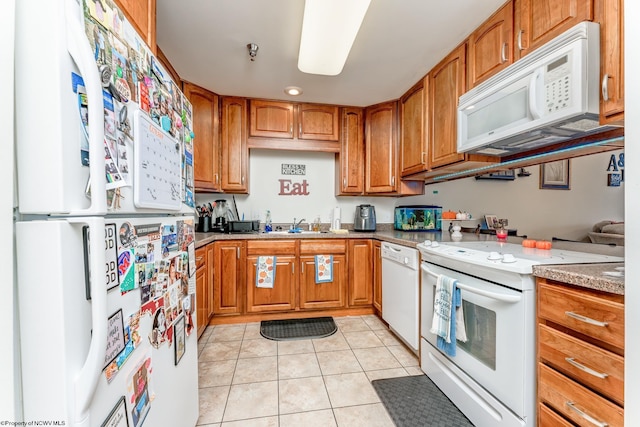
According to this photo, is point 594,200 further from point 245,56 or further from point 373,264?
point 245,56

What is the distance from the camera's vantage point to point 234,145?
2717 mm

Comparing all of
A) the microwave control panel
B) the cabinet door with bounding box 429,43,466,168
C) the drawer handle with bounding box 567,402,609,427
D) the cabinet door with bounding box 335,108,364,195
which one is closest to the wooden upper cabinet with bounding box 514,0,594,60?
the microwave control panel

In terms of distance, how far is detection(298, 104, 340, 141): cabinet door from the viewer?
2840 mm

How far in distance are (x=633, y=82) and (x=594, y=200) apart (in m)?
2.81

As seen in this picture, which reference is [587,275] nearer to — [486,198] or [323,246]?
[323,246]

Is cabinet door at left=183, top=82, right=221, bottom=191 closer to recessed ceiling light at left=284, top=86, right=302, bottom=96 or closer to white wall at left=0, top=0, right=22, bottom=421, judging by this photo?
recessed ceiling light at left=284, top=86, right=302, bottom=96

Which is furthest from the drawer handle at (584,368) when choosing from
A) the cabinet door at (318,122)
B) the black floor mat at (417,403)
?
the cabinet door at (318,122)

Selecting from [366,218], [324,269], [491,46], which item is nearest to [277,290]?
[324,269]

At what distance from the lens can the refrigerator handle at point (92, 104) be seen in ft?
1.74

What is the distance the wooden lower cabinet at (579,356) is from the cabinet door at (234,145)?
253 centimetres

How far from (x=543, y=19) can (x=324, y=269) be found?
7.44ft

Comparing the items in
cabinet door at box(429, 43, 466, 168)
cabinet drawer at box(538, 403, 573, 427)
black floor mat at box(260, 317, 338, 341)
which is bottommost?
black floor mat at box(260, 317, 338, 341)

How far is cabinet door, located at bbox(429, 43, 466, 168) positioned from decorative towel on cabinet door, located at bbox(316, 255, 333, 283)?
4.25 ft

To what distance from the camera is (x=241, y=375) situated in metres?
1.72
